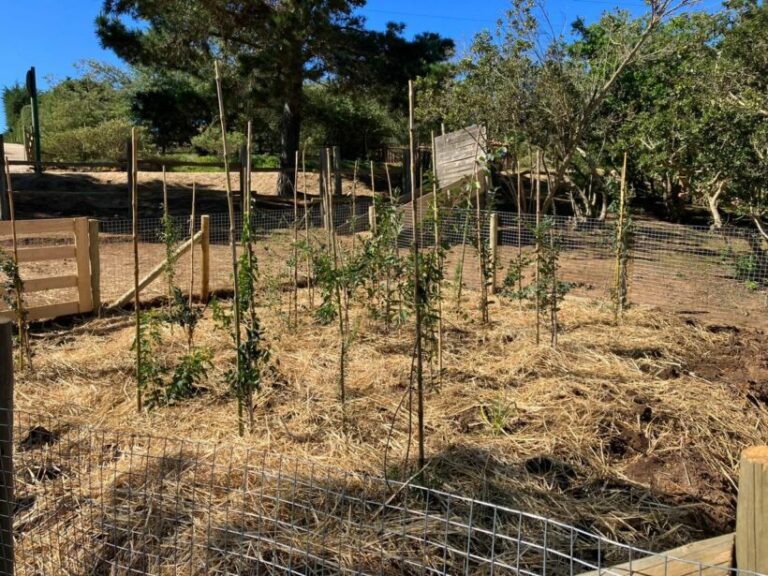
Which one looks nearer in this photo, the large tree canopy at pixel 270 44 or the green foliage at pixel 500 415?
the green foliage at pixel 500 415

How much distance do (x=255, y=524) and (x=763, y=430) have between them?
9.82 ft

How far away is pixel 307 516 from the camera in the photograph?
103 inches

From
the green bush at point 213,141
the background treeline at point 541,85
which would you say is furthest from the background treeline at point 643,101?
the green bush at point 213,141

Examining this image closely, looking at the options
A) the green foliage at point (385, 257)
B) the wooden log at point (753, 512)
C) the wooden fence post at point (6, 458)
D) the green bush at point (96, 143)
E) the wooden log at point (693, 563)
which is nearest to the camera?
the wooden log at point (753, 512)

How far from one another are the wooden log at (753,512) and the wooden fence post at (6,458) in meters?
2.07

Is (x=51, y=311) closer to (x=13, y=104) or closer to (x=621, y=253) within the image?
(x=621, y=253)

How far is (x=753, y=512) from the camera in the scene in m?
1.26

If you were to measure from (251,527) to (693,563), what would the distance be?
5.99 ft

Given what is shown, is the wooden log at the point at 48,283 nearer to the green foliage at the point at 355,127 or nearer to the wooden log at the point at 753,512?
the wooden log at the point at 753,512

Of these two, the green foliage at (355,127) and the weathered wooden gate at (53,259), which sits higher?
the green foliage at (355,127)

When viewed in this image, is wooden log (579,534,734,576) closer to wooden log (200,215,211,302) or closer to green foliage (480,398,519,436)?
green foliage (480,398,519,436)

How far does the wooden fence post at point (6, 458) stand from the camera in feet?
6.96

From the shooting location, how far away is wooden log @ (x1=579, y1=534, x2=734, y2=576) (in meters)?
1.39

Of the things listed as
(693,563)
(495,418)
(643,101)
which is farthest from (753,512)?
(643,101)
